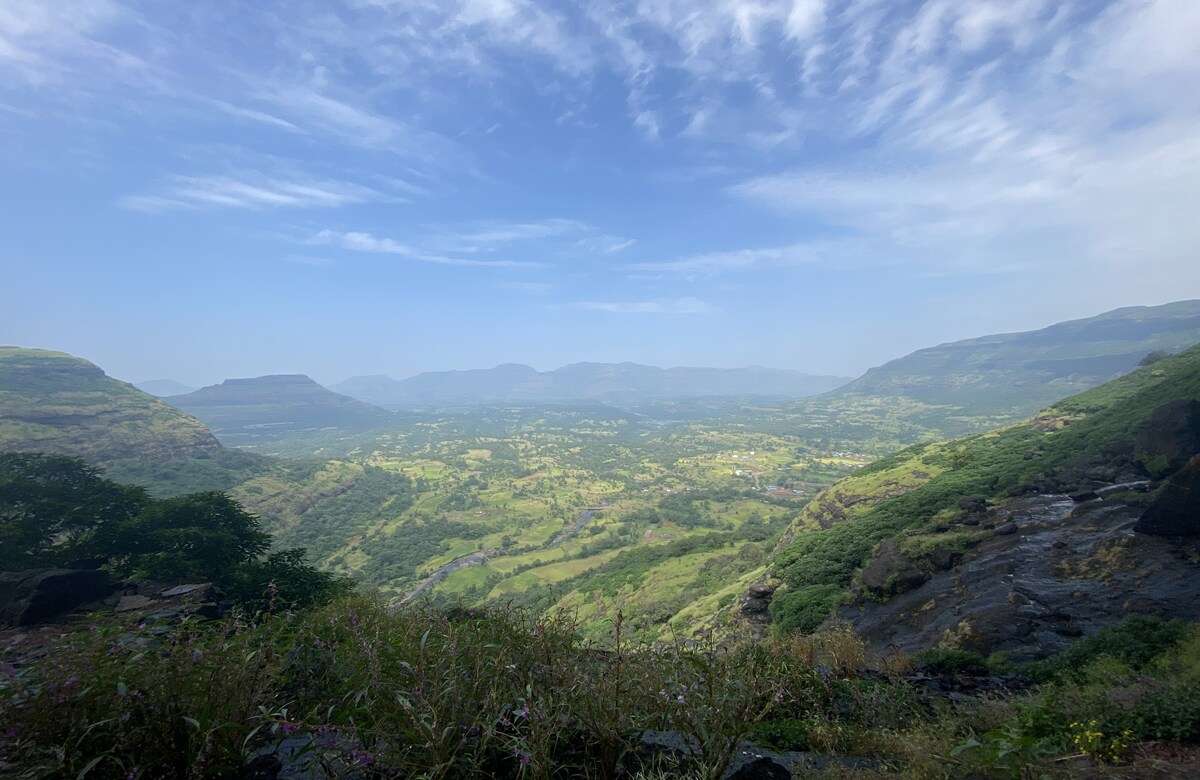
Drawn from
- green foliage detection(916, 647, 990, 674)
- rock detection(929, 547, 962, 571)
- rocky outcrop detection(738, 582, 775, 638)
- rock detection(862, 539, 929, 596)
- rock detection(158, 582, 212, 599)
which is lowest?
rocky outcrop detection(738, 582, 775, 638)

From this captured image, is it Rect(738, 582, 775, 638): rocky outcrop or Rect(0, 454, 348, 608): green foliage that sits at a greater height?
Rect(0, 454, 348, 608): green foliage

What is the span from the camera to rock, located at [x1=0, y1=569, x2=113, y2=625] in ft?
50.0

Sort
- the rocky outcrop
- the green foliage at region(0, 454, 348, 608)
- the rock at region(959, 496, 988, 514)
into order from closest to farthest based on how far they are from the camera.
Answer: the green foliage at region(0, 454, 348, 608)
the rock at region(959, 496, 988, 514)
the rocky outcrop

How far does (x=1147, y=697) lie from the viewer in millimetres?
6566

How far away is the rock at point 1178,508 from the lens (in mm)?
16781

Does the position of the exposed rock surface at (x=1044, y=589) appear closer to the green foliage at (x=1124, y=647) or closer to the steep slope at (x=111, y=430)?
the green foliage at (x=1124, y=647)

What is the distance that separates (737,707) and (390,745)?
3187mm

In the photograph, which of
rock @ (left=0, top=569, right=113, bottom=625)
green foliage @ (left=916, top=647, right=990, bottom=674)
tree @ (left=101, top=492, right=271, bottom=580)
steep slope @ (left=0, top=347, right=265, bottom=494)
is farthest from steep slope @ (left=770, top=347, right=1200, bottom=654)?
steep slope @ (left=0, top=347, right=265, bottom=494)

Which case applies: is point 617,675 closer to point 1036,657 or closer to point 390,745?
point 390,745

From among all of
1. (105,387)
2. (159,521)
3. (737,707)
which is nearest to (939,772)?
(737,707)

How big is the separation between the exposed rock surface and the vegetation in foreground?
9.15 meters

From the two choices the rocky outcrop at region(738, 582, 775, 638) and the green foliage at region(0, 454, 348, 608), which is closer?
the green foliage at region(0, 454, 348, 608)

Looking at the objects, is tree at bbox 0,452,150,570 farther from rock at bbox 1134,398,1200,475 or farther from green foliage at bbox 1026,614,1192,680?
rock at bbox 1134,398,1200,475

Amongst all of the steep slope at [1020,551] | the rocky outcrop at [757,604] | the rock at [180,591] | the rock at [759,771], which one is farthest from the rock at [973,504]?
the rock at [180,591]
